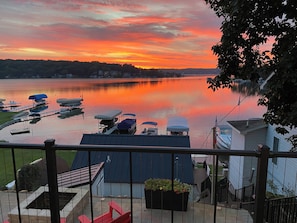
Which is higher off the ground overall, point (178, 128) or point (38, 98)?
point (38, 98)

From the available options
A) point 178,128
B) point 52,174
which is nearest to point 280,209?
point 52,174

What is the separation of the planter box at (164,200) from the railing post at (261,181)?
10.9 feet

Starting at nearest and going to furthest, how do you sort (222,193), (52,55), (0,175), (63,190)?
(63,190)
(222,193)
(0,175)
(52,55)

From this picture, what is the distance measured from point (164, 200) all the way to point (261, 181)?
3.67m

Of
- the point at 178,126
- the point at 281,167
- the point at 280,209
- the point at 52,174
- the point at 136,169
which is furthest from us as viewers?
the point at 178,126

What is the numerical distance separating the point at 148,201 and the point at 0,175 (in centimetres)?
1023

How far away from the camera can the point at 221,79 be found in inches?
179

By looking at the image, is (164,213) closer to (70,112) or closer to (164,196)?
(164,196)

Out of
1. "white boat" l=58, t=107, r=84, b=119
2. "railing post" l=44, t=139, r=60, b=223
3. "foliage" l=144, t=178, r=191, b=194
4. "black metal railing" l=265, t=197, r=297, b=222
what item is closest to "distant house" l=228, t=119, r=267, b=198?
"black metal railing" l=265, t=197, r=297, b=222

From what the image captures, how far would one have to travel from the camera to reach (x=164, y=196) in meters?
4.86

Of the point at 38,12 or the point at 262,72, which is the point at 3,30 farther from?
the point at 262,72

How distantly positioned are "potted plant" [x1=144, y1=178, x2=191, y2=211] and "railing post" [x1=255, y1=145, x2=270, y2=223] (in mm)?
3255

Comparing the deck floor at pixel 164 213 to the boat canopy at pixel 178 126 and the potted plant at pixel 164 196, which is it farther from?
the boat canopy at pixel 178 126

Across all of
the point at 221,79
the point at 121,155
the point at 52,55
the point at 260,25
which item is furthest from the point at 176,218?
the point at 52,55
